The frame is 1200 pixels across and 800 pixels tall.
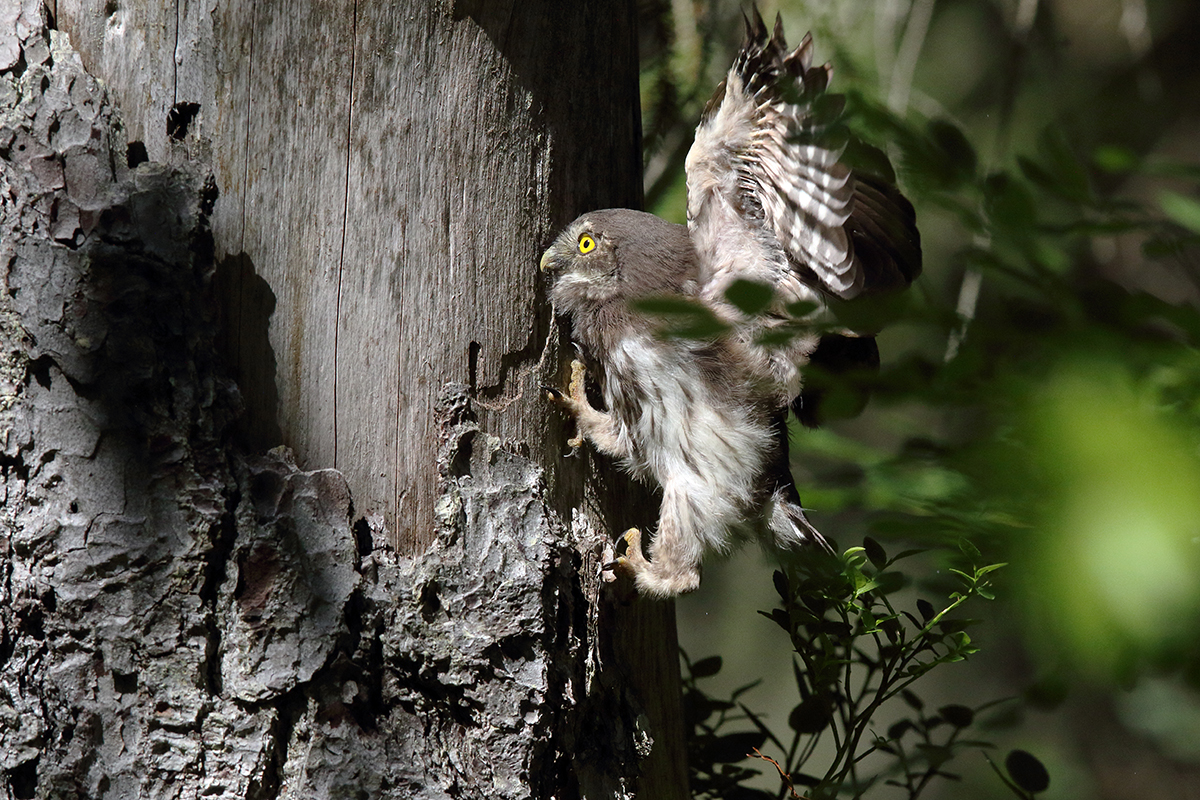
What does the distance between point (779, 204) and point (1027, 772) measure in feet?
5.26

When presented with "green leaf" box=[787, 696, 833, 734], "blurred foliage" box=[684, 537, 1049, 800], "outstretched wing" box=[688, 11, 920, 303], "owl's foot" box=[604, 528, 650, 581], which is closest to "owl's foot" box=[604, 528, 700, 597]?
"owl's foot" box=[604, 528, 650, 581]

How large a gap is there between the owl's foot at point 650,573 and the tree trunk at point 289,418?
94 millimetres

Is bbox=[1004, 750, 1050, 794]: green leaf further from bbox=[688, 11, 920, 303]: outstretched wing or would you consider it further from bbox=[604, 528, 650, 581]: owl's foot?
bbox=[688, 11, 920, 303]: outstretched wing

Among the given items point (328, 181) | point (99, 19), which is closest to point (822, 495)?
point (328, 181)

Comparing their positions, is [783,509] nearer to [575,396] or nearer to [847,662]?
[847,662]

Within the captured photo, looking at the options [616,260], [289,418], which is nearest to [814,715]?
[616,260]

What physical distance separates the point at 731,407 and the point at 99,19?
157 cm

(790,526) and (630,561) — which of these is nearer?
(630,561)

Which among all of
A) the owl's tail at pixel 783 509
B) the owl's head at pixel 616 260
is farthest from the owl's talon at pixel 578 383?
the owl's tail at pixel 783 509

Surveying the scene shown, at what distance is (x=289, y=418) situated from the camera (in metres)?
1.75

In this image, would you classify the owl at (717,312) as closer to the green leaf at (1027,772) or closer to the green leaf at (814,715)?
the green leaf at (814,715)

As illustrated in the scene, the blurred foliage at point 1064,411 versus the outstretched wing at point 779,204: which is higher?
the outstretched wing at point 779,204

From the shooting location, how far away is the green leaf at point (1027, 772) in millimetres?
2279

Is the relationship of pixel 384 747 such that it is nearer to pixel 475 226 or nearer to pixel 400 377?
pixel 400 377
